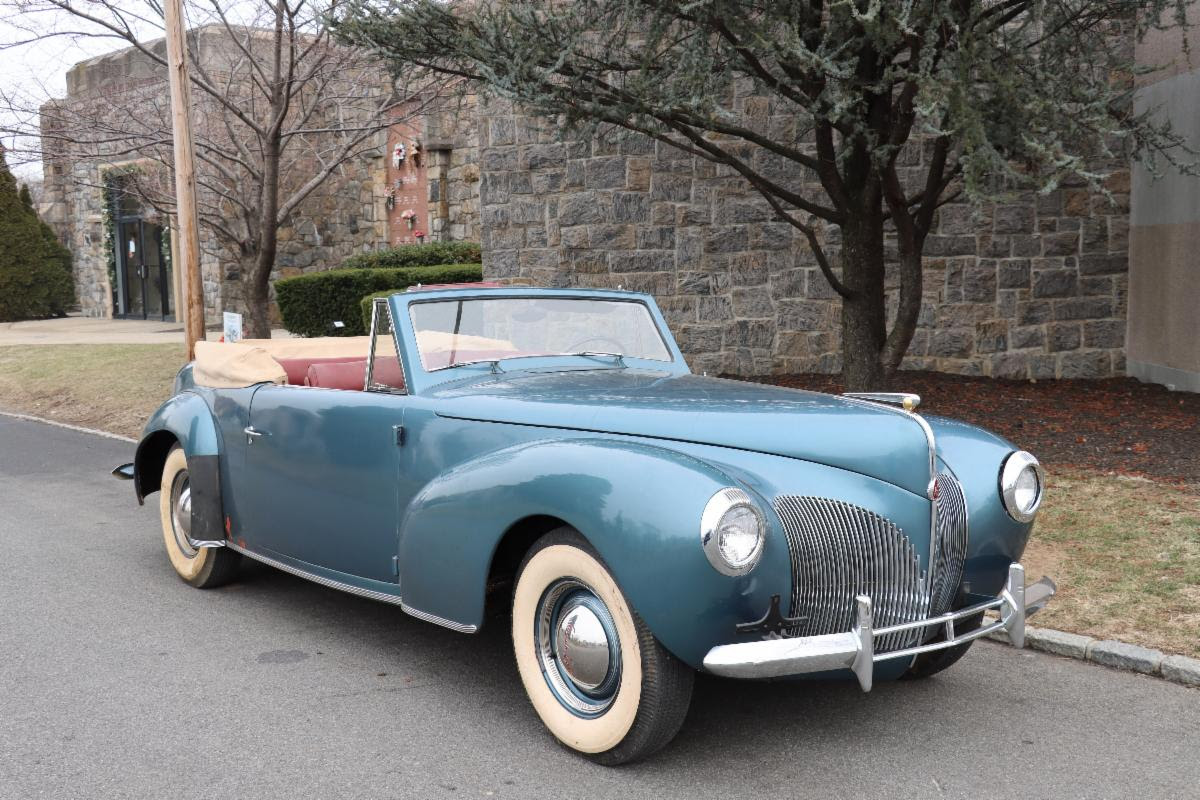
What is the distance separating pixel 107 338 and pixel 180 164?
10854mm

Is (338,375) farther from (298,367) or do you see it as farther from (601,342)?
(601,342)

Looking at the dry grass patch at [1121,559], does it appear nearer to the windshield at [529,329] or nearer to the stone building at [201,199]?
the windshield at [529,329]

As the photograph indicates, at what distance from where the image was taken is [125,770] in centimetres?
348

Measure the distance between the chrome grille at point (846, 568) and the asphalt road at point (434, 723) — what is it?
50cm

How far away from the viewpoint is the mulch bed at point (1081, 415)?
25.9 feet

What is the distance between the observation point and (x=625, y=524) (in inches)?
129

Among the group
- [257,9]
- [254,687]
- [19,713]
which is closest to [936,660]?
[254,687]

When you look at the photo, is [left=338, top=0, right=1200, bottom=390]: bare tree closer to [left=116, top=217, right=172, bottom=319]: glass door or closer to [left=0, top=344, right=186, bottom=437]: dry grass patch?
[left=0, top=344, right=186, bottom=437]: dry grass patch

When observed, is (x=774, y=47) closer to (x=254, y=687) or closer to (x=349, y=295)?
(x=254, y=687)

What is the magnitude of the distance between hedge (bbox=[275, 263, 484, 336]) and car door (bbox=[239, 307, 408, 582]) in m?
9.12

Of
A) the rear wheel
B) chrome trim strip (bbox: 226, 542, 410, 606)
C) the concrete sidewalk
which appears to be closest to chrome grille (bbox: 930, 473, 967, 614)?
chrome trim strip (bbox: 226, 542, 410, 606)

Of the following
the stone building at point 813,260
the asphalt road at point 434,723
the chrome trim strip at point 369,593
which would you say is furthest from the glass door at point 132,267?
the chrome trim strip at point 369,593

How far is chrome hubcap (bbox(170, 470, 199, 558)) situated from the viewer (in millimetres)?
5707

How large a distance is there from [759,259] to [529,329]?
7.38m
